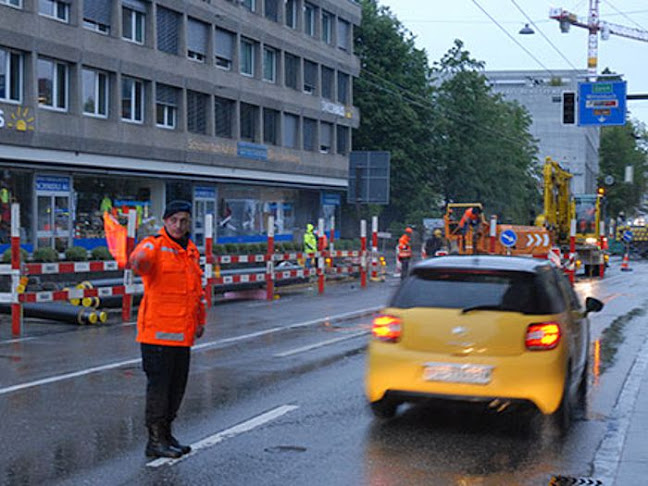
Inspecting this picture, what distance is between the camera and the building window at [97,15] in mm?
33406

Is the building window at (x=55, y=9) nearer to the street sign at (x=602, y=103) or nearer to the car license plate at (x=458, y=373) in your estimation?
the street sign at (x=602, y=103)

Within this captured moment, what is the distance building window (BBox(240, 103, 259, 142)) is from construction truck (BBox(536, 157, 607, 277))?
14951mm

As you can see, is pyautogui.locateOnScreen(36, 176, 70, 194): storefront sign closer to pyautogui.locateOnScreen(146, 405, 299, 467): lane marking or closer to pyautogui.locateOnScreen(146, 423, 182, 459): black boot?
pyautogui.locateOnScreen(146, 405, 299, 467): lane marking

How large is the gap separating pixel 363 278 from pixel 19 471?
21.3 metres

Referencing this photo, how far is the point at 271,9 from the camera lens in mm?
46500

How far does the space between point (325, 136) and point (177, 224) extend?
45456 mm

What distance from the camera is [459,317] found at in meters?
7.68

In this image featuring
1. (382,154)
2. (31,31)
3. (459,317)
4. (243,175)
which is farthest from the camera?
(243,175)

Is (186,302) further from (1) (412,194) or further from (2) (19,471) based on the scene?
(1) (412,194)

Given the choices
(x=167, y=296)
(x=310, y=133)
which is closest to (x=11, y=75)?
(x=310, y=133)

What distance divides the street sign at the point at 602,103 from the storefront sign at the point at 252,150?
15.7m

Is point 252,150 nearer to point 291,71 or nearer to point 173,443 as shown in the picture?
point 291,71

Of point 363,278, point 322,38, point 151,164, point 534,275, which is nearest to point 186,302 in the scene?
point 534,275

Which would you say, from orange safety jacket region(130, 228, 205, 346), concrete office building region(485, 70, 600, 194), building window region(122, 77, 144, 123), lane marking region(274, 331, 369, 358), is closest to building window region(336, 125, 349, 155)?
building window region(122, 77, 144, 123)
